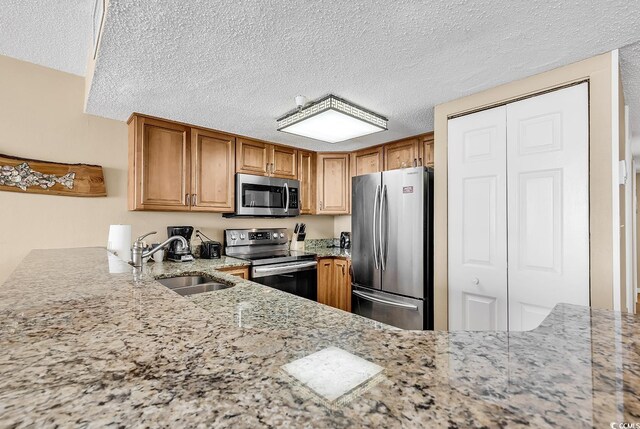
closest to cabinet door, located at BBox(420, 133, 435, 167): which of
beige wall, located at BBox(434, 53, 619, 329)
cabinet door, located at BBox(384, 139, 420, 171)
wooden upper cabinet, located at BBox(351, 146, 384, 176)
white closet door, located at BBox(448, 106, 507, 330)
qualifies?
cabinet door, located at BBox(384, 139, 420, 171)

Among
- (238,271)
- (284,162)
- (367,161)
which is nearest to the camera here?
(238,271)

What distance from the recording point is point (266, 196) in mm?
3340

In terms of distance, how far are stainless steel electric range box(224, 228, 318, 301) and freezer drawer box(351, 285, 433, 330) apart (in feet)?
1.81

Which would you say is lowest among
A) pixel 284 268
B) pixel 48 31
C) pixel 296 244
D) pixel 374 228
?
pixel 284 268

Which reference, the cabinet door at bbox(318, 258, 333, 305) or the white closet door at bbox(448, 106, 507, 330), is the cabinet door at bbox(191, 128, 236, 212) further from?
the white closet door at bbox(448, 106, 507, 330)

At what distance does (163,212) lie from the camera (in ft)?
9.68

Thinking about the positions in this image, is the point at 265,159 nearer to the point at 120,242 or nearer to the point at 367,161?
the point at 367,161

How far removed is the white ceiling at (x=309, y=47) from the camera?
1.29 meters

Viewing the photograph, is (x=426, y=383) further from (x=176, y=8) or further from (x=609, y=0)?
(x=609, y=0)

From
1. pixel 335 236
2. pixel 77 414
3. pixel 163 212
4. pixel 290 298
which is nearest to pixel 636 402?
pixel 77 414

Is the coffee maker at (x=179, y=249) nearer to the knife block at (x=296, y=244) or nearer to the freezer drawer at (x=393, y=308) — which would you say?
the knife block at (x=296, y=244)

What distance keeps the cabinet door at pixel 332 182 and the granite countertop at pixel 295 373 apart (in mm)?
3168

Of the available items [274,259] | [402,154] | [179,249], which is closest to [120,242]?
[179,249]

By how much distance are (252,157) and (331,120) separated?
132 centimetres
